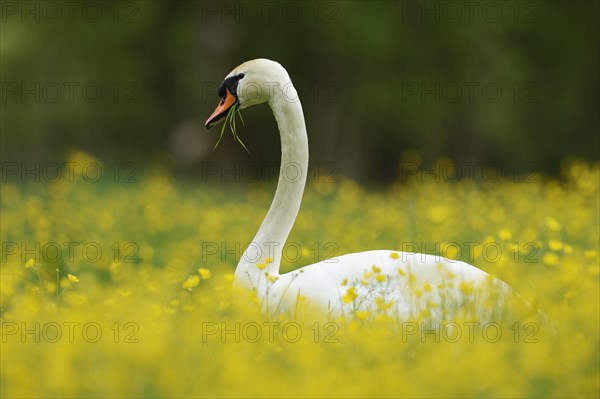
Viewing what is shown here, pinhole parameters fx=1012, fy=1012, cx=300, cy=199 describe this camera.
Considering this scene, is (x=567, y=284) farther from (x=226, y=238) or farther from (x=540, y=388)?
(x=226, y=238)

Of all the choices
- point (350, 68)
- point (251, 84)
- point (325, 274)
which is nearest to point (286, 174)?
point (251, 84)

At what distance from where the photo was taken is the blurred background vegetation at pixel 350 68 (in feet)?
63.6

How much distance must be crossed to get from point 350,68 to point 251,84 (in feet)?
54.4

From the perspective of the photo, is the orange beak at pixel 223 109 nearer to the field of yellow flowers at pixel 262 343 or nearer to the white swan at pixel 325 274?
the white swan at pixel 325 274

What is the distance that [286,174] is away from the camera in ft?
17.7

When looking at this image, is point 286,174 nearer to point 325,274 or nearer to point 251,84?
point 251,84

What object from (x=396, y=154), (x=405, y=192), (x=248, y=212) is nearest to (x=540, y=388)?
(x=248, y=212)

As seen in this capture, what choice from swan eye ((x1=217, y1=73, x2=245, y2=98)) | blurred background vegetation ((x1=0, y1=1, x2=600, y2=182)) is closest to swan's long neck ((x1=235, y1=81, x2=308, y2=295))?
swan eye ((x1=217, y1=73, x2=245, y2=98))

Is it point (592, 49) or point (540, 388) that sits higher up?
point (592, 49)

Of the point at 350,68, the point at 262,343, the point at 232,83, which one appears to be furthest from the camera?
the point at 350,68

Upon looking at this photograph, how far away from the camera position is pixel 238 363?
2941mm

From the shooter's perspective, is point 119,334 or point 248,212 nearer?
point 119,334

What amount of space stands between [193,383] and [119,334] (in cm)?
86

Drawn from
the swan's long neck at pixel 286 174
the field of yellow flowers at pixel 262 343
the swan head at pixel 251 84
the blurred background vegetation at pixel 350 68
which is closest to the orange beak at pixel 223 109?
the swan head at pixel 251 84
